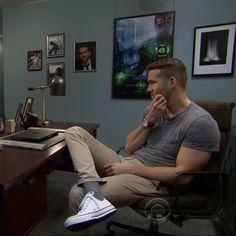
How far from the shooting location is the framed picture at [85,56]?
308cm

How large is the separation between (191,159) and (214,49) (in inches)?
70.7

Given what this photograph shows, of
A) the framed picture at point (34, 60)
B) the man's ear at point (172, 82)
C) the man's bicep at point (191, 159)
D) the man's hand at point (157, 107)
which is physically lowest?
the man's bicep at point (191, 159)

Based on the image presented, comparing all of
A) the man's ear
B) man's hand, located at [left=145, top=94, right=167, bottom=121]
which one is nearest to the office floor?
man's hand, located at [left=145, top=94, right=167, bottom=121]

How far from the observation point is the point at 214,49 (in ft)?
8.28

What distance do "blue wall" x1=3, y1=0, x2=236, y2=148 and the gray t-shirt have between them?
1.51 m

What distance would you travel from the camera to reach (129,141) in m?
1.58

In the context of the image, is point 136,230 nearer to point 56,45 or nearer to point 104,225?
point 104,225

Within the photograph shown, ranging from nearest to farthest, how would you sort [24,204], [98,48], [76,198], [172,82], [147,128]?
[76,198], [172,82], [147,128], [24,204], [98,48]

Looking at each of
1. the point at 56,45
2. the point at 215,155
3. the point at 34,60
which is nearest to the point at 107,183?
the point at 215,155

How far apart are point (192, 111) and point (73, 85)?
7.50ft

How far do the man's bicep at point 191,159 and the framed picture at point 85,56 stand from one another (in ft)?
7.20

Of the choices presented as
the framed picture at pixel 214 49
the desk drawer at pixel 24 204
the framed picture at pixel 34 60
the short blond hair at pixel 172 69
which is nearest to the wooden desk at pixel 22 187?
the desk drawer at pixel 24 204

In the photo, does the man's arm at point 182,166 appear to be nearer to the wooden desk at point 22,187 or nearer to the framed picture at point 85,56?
the wooden desk at point 22,187

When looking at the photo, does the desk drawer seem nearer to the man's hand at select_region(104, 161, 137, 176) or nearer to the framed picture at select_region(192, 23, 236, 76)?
the man's hand at select_region(104, 161, 137, 176)
